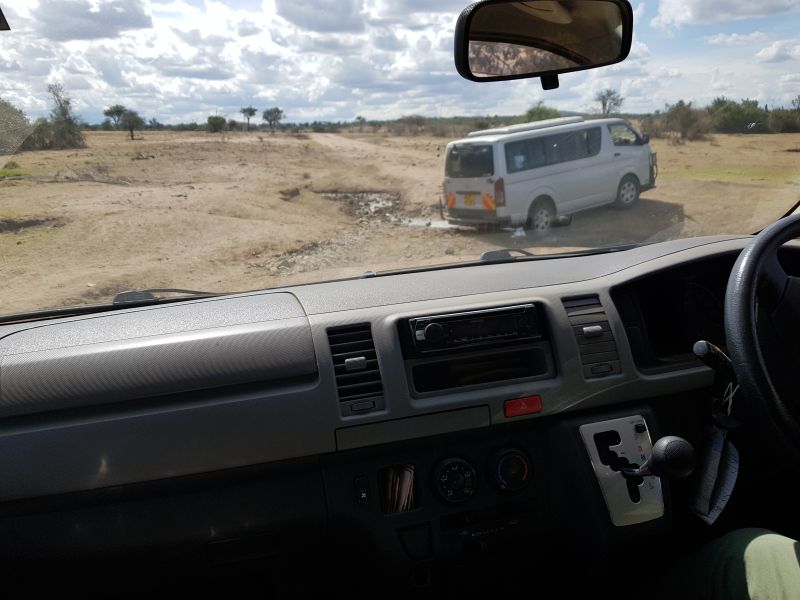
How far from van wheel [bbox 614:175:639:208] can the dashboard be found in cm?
341

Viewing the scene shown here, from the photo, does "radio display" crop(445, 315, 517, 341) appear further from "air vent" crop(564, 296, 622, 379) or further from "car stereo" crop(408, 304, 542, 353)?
"air vent" crop(564, 296, 622, 379)

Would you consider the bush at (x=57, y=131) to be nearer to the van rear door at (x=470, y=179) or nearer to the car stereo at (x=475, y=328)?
the car stereo at (x=475, y=328)

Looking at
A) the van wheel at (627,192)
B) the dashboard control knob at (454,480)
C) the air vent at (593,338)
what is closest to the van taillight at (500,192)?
the van wheel at (627,192)

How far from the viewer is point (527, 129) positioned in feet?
24.6

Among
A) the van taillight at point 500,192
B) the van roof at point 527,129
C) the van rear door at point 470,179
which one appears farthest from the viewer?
the van roof at point 527,129

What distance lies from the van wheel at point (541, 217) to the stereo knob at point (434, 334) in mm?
2750

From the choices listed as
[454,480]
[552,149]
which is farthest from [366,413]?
[552,149]

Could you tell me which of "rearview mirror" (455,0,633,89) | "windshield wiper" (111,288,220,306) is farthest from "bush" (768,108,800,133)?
"windshield wiper" (111,288,220,306)

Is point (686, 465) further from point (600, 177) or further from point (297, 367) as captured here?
point (600, 177)

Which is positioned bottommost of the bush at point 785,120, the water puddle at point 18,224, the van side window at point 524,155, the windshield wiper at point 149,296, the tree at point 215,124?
the windshield wiper at point 149,296

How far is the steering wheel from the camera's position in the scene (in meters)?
2.24

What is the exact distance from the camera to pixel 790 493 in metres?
3.32

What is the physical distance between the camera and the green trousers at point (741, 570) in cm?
226

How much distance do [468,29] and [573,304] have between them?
120cm
